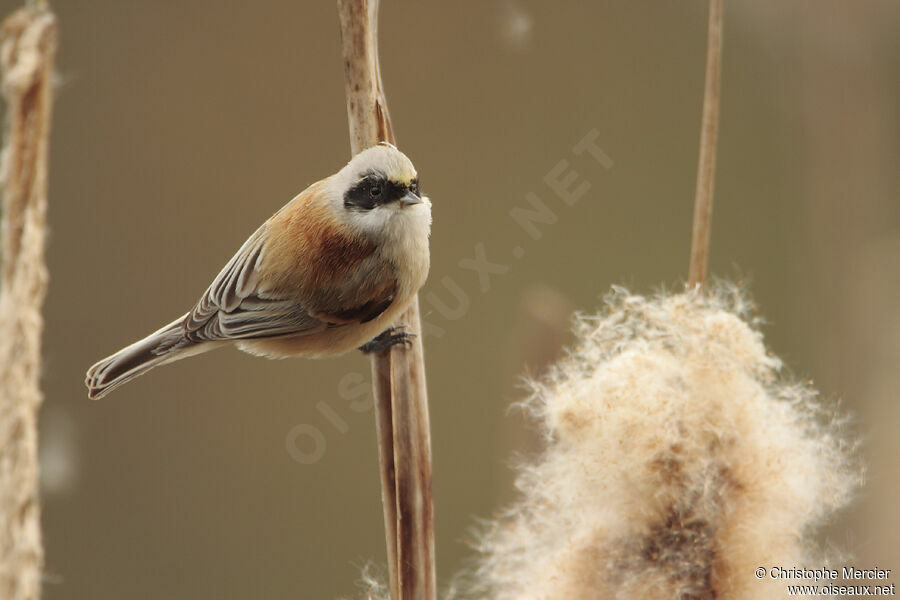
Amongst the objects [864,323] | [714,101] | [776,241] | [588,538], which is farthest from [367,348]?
[776,241]

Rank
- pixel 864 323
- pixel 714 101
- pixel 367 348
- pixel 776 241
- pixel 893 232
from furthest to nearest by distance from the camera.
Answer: pixel 776 241 < pixel 893 232 < pixel 864 323 < pixel 367 348 < pixel 714 101

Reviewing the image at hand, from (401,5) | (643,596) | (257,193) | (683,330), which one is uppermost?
(401,5)

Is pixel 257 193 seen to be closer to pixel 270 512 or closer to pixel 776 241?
pixel 270 512

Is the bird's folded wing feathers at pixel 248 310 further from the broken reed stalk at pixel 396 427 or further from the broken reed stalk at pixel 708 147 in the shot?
the broken reed stalk at pixel 708 147

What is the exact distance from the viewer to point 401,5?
171 cm

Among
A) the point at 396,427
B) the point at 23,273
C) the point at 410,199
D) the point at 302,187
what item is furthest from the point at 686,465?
the point at 302,187

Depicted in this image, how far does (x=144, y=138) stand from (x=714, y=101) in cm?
132

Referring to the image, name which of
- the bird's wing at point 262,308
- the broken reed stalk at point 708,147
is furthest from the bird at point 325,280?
the broken reed stalk at point 708,147

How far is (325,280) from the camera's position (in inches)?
36.0

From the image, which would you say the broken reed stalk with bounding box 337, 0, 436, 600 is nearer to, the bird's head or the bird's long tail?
the bird's head

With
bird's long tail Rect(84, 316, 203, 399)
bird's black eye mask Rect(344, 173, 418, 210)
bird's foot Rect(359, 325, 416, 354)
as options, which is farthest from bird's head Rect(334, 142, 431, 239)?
bird's long tail Rect(84, 316, 203, 399)

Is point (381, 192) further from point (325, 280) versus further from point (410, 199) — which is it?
point (325, 280)

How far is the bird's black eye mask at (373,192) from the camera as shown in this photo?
81 centimetres

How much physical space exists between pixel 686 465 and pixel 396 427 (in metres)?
0.30
